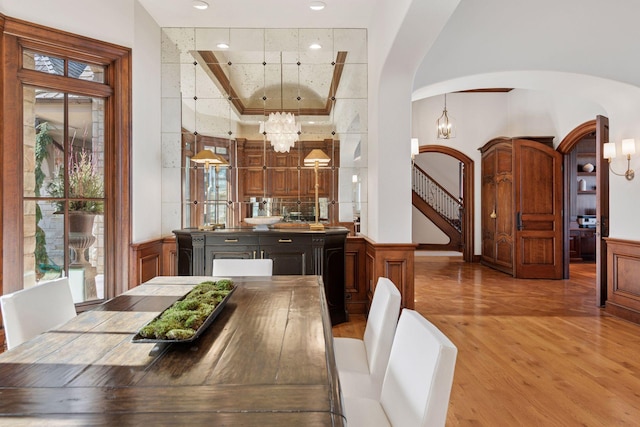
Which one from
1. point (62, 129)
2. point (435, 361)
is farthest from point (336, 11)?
point (435, 361)

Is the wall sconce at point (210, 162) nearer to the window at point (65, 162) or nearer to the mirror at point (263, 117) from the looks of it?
the mirror at point (263, 117)

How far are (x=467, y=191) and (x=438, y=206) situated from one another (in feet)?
8.21

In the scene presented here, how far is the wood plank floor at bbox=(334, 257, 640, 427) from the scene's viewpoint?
2373 millimetres

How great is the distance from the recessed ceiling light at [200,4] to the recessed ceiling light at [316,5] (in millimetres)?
1040

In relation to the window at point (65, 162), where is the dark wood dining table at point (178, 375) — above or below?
below

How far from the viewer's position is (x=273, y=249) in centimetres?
384

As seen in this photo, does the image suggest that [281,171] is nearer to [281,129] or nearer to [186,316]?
[281,129]

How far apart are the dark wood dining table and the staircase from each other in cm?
906

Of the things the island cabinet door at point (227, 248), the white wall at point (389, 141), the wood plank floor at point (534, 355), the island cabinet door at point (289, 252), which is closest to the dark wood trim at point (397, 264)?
the white wall at point (389, 141)

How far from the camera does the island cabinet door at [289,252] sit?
12.5 feet

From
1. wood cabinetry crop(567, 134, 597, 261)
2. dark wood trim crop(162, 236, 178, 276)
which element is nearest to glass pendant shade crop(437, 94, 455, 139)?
wood cabinetry crop(567, 134, 597, 261)

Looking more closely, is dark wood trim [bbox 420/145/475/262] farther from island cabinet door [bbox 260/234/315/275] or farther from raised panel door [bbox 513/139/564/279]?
island cabinet door [bbox 260/234/315/275]

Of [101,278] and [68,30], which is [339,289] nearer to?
[101,278]

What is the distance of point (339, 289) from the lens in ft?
13.1
